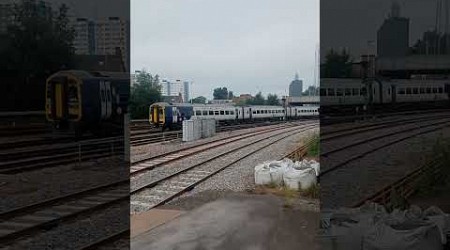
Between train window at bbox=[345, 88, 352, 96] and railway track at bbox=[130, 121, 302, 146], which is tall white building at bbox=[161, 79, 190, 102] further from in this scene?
train window at bbox=[345, 88, 352, 96]

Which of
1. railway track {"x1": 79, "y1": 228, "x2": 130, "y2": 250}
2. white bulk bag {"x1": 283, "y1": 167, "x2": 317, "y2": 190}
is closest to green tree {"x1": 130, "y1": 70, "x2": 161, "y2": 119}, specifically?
railway track {"x1": 79, "y1": 228, "x2": 130, "y2": 250}

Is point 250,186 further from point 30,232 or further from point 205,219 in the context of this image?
point 30,232

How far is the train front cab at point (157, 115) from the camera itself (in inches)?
244

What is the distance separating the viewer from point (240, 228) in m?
5.20

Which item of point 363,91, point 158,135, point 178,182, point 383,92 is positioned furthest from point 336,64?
point 158,135

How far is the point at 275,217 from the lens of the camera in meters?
5.43

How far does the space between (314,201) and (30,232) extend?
10.1ft

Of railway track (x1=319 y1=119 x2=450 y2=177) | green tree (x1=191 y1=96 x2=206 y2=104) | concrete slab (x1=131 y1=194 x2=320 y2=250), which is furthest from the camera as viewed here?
green tree (x1=191 y1=96 x2=206 y2=104)

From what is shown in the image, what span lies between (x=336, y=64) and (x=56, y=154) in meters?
2.67

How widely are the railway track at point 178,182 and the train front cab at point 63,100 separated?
1657mm

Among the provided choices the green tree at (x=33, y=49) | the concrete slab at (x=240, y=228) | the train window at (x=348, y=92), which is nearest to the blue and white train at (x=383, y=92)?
the train window at (x=348, y=92)

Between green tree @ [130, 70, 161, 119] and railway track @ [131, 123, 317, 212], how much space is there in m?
0.95

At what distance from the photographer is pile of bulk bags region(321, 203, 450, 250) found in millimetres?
3764

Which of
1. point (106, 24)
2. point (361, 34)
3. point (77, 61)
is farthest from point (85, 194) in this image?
point (361, 34)
